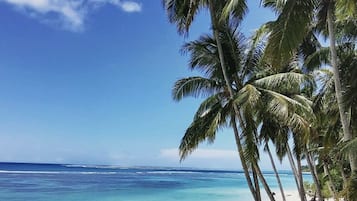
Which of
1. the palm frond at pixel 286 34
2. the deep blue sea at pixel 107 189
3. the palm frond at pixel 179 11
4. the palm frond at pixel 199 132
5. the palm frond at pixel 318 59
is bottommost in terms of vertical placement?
the deep blue sea at pixel 107 189

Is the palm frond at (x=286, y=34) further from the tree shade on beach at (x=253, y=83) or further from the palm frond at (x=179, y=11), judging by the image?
the palm frond at (x=179, y=11)

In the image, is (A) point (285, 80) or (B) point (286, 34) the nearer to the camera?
(B) point (286, 34)

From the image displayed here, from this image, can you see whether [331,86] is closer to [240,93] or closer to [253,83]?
[253,83]

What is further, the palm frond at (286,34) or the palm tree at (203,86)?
the palm tree at (203,86)

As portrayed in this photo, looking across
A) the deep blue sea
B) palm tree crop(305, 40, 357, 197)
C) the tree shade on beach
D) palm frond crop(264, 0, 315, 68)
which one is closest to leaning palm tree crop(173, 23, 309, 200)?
the tree shade on beach

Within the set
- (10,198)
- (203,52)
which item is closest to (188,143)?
(203,52)

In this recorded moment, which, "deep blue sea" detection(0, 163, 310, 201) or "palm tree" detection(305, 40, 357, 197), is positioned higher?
"palm tree" detection(305, 40, 357, 197)

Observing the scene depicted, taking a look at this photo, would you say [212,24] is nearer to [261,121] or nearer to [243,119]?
[243,119]

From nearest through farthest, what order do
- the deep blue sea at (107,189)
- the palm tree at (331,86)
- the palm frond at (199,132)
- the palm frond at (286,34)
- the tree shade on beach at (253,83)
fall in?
the palm frond at (286,34) < the tree shade on beach at (253,83) < the palm tree at (331,86) < the palm frond at (199,132) < the deep blue sea at (107,189)

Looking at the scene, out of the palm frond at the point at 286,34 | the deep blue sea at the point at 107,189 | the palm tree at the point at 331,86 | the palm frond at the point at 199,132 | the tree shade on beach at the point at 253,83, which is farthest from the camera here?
the deep blue sea at the point at 107,189

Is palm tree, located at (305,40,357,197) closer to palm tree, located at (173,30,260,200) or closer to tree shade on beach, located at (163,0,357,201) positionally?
tree shade on beach, located at (163,0,357,201)

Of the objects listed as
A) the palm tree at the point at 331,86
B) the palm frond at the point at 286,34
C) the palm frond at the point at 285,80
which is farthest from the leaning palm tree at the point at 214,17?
the palm frond at the point at 286,34

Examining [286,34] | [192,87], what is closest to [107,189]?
[192,87]

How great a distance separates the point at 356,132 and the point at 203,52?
402cm
